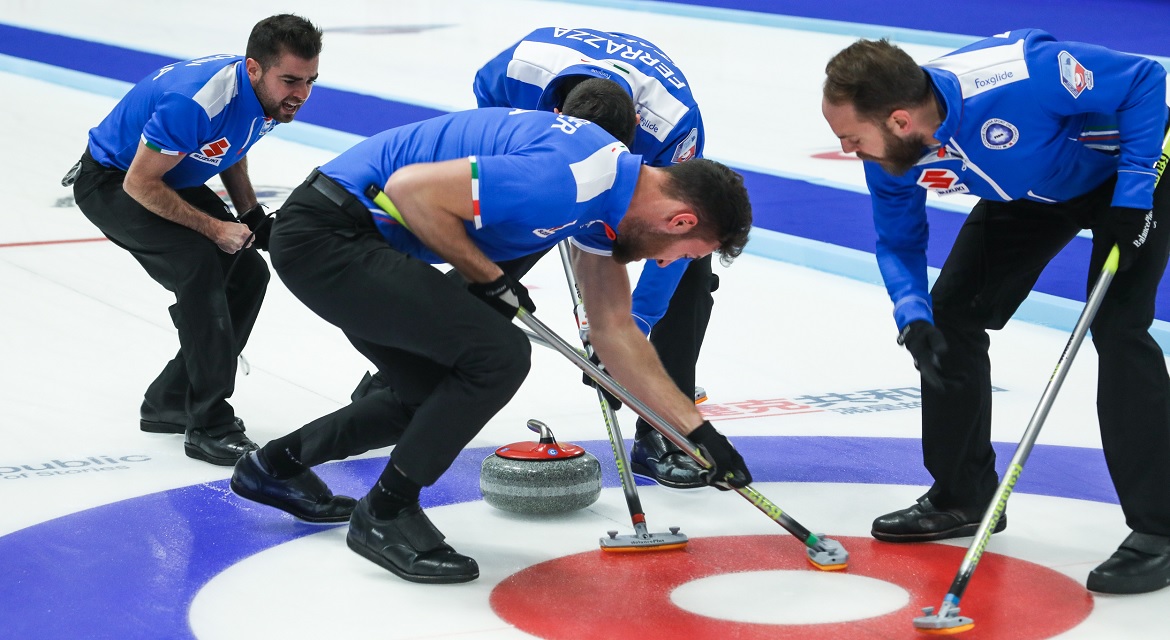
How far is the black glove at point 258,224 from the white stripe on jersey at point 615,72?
896mm

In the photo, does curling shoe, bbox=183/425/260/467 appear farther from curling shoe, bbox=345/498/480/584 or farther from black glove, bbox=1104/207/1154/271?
black glove, bbox=1104/207/1154/271

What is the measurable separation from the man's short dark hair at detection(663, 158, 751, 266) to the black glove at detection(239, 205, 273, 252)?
1.59 metres

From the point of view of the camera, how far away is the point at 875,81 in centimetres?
358

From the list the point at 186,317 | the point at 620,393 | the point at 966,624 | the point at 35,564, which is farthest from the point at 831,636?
the point at 186,317

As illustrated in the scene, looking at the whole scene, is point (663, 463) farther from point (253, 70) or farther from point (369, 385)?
point (253, 70)

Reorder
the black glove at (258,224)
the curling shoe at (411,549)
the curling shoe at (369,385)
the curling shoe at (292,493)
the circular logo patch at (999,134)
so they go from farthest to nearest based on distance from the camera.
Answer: the curling shoe at (369,385), the black glove at (258,224), the curling shoe at (292,493), the curling shoe at (411,549), the circular logo patch at (999,134)

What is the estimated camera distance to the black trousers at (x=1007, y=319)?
375 centimetres

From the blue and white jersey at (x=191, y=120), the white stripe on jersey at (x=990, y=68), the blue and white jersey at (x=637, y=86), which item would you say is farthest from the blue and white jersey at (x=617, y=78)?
the white stripe on jersey at (x=990, y=68)

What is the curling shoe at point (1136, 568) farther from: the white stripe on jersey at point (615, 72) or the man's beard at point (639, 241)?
the white stripe on jersey at point (615, 72)

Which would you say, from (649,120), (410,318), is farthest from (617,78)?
(410,318)

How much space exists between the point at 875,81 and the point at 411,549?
Answer: 5.26 feet

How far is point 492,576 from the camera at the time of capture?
3.89 meters

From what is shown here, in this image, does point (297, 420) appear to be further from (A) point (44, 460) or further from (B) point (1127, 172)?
(B) point (1127, 172)

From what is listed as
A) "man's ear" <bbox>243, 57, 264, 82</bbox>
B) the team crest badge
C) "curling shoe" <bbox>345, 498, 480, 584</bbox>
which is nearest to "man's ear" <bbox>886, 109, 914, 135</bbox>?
the team crest badge
